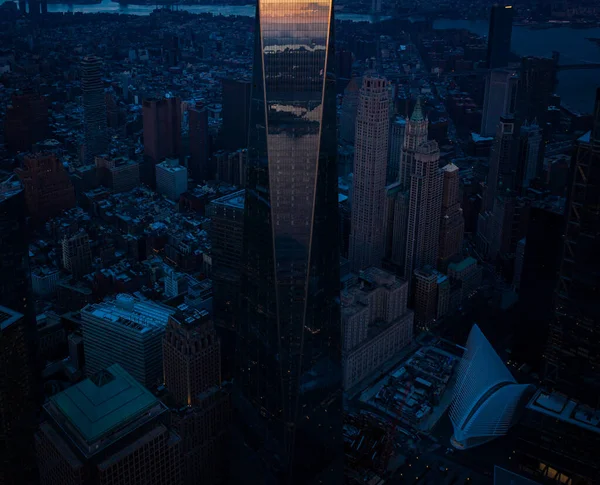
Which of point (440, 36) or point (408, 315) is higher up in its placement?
point (440, 36)

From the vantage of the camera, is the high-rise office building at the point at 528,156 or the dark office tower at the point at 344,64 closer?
the high-rise office building at the point at 528,156

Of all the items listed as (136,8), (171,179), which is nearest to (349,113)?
(171,179)

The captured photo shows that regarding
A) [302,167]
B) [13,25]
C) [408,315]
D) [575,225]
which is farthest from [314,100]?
[13,25]

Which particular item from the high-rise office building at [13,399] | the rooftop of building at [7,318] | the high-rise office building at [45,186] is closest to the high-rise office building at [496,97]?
the high-rise office building at [45,186]

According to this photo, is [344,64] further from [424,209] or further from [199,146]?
[424,209]

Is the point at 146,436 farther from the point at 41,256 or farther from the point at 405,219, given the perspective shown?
the point at 41,256

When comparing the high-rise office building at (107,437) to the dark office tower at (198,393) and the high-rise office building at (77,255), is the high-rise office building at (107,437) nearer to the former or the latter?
the dark office tower at (198,393)
